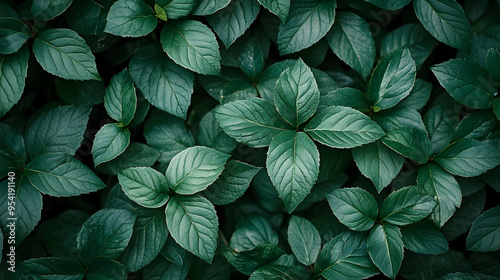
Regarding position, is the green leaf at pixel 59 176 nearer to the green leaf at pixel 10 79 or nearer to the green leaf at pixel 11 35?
the green leaf at pixel 10 79

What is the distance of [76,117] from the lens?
1.52 metres

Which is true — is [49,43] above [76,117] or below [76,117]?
above

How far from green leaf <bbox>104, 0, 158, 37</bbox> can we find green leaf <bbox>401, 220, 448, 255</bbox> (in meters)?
1.12

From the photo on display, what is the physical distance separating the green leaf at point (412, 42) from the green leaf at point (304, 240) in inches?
28.1

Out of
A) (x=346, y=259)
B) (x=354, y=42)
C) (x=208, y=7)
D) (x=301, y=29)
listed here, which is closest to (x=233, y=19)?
(x=208, y=7)

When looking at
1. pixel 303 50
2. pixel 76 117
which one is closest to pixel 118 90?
pixel 76 117

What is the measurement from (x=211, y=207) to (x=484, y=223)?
945mm

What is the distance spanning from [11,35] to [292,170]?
103 cm

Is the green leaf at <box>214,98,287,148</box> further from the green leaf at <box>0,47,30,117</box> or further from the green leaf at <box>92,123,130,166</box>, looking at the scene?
the green leaf at <box>0,47,30,117</box>

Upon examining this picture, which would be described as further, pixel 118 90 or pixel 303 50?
pixel 303 50

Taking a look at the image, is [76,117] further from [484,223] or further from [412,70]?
[484,223]

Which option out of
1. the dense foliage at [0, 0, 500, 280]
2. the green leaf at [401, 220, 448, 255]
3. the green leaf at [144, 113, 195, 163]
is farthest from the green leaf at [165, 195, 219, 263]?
the green leaf at [401, 220, 448, 255]

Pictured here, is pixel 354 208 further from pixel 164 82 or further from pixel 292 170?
pixel 164 82

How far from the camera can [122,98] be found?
1467mm
